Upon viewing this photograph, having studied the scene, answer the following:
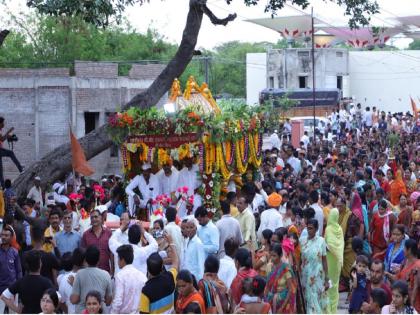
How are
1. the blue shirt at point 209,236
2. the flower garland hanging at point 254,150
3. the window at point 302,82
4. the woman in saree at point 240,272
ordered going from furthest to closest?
1. the window at point 302,82
2. the flower garland hanging at point 254,150
3. the blue shirt at point 209,236
4. the woman in saree at point 240,272

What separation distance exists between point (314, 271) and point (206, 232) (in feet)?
4.98

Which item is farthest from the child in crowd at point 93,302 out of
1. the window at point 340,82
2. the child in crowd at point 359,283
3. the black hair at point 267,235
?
the window at point 340,82

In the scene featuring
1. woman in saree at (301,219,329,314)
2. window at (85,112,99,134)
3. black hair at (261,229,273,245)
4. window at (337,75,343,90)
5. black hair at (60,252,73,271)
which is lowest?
woman in saree at (301,219,329,314)

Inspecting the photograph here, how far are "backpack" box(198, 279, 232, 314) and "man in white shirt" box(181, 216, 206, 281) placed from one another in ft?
8.23

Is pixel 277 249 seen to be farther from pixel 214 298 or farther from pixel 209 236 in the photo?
pixel 209 236

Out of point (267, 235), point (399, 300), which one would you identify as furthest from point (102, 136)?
point (399, 300)

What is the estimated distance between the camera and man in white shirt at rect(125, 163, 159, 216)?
18.6 metres

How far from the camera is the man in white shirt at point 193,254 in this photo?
13.1 metres

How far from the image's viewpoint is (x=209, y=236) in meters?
13.9

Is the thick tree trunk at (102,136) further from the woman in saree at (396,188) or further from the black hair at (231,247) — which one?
the black hair at (231,247)

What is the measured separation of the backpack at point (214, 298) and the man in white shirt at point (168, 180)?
8.11 metres

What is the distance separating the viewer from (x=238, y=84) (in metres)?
81.9

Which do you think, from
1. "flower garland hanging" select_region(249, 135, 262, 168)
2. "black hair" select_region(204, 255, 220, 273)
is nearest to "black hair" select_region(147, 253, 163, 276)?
"black hair" select_region(204, 255, 220, 273)

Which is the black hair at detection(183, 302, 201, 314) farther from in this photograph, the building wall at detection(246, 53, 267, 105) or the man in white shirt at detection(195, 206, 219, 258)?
the building wall at detection(246, 53, 267, 105)
